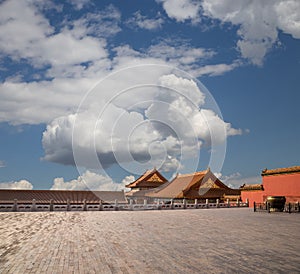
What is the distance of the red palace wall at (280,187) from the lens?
27331mm

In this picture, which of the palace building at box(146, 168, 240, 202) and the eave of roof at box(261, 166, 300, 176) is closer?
the eave of roof at box(261, 166, 300, 176)

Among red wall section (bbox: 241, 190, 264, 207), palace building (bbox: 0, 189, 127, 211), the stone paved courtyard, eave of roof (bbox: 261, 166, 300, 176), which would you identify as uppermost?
eave of roof (bbox: 261, 166, 300, 176)

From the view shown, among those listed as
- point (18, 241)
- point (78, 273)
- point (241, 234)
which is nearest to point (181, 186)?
point (241, 234)

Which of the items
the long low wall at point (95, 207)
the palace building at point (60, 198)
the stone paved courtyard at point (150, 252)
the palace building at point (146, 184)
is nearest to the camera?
the stone paved courtyard at point (150, 252)

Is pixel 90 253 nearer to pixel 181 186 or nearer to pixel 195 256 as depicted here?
pixel 195 256

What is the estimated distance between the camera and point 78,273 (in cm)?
668

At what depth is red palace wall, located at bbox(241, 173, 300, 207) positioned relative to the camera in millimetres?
27331

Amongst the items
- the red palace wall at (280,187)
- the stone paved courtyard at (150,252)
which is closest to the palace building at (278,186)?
the red palace wall at (280,187)

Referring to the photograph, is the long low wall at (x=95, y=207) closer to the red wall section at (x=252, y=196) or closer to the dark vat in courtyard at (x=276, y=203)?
the red wall section at (x=252, y=196)

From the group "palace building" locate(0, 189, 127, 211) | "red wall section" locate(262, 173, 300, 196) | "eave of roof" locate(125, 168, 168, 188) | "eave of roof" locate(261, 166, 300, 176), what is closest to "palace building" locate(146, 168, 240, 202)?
"eave of roof" locate(125, 168, 168, 188)

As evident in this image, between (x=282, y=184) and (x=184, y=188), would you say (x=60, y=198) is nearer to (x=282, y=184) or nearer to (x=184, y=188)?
(x=184, y=188)

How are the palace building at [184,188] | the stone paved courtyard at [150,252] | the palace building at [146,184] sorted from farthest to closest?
the palace building at [146,184] < the palace building at [184,188] < the stone paved courtyard at [150,252]

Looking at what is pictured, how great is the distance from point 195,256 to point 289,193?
22.7m

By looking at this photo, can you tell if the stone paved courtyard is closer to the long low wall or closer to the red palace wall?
the long low wall
